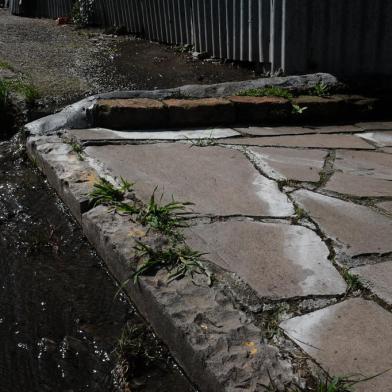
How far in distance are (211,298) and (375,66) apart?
3948mm

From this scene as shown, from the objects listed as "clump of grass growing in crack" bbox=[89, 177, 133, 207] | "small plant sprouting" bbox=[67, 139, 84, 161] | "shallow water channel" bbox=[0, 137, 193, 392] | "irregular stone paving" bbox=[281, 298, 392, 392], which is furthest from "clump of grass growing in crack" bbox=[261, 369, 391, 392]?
"small plant sprouting" bbox=[67, 139, 84, 161]

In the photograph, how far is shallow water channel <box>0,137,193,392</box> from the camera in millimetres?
1828

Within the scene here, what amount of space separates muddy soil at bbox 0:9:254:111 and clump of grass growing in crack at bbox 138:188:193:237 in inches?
88.9

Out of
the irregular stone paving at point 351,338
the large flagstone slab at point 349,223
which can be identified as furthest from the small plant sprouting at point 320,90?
the irregular stone paving at point 351,338

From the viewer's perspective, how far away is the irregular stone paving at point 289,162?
3279 mm

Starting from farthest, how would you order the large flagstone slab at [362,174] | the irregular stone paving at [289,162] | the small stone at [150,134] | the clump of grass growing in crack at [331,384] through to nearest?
the small stone at [150,134], the irregular stone paving at [289,162], the large flagstone slab at [362,174], the clump of grass growing in crack at [331,384]

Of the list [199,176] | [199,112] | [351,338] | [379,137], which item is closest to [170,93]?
[199,112]

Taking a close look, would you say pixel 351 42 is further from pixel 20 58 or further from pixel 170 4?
pixel 20 58

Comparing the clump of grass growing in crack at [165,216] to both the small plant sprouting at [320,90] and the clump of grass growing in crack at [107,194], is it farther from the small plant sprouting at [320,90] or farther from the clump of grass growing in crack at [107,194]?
the small plant sprouting at [320,90]

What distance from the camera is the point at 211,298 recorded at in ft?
6.44

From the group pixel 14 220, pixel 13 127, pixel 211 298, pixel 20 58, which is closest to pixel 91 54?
pixel 20 58

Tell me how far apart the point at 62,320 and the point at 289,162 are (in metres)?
1.95

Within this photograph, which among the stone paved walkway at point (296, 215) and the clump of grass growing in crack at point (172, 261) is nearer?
the stone paved walkway at point (296, 215)

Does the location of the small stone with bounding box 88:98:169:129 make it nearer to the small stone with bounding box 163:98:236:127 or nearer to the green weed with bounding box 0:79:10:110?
the small stone with bounding box 163:98:236:127
